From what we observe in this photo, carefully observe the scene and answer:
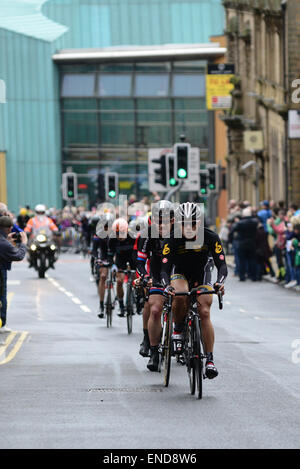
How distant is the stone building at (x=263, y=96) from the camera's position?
38.9m

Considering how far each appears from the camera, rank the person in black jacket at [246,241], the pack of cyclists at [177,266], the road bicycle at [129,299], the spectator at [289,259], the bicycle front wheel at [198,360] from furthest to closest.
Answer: the person in black jacket at [246,241], the spectator at [289,259], the road bicycle at [129,299], the pack of cyclists at [177,266], the bicycle front wheel at [198,360]

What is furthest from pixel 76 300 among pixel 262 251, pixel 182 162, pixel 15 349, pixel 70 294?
pixel 15 349

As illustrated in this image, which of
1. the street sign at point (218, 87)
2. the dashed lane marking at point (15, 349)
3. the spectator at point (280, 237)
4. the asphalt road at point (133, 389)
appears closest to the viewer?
the asphalt road at point (133, 389)

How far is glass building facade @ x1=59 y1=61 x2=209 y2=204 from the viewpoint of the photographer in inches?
2564

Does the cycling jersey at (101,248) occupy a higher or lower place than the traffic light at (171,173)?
lower

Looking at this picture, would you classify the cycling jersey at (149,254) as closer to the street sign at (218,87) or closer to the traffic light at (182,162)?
the traffic light at (182,162)

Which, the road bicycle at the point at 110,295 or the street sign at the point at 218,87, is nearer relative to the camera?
the road bicycle at the point at 110,295

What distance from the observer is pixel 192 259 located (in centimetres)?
1187

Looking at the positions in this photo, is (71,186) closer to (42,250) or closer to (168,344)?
(42,250)

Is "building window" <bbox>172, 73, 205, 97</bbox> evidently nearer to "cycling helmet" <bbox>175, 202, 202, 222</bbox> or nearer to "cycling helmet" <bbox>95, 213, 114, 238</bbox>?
"cycling helmet" <bbox>95, 213, 114, 238</bbox>

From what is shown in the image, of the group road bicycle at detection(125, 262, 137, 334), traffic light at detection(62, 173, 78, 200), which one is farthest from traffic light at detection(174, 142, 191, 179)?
traffic light at detection(62, 173, 78, 200)

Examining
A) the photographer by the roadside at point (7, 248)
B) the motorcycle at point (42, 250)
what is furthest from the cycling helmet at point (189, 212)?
the motorcycle at point (42, 250)

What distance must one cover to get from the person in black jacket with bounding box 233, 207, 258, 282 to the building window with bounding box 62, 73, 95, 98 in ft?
118

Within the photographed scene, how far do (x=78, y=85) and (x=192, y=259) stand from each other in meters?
54.5
